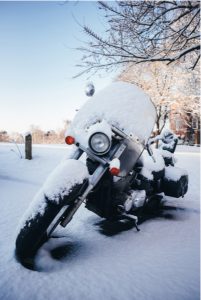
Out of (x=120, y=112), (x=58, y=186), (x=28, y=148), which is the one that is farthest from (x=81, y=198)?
(x=28, y=148)

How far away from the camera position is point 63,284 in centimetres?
230

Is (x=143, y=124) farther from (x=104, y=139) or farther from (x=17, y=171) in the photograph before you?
(x=17, y=171)

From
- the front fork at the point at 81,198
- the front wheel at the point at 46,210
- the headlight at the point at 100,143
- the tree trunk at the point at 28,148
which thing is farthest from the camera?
the tree trunk at the point at 28,148

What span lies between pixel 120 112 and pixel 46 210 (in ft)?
4.37

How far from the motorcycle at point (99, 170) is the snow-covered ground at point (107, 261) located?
286 millimetres

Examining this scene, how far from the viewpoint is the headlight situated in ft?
9.56

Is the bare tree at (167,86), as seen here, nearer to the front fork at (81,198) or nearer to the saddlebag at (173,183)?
the saddlebag at (173,183)

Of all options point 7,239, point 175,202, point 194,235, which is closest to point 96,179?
point 7,239

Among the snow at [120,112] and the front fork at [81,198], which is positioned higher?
the snow at [120,112]

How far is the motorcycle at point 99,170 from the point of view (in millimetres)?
2680

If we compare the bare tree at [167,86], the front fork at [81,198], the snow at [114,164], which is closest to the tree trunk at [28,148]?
the front fork at [81,198]

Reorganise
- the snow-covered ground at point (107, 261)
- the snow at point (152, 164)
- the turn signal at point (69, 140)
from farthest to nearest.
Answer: the snow at point (152, 164) → the turn signal at point (69, 140) → the snow-covered ground at point (107, 261)

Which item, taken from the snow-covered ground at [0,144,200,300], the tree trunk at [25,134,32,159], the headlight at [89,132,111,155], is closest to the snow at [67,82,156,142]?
the headlight at [89,132,111,155]

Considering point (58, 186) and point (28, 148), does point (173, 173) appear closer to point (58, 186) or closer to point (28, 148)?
point (58, 186)
